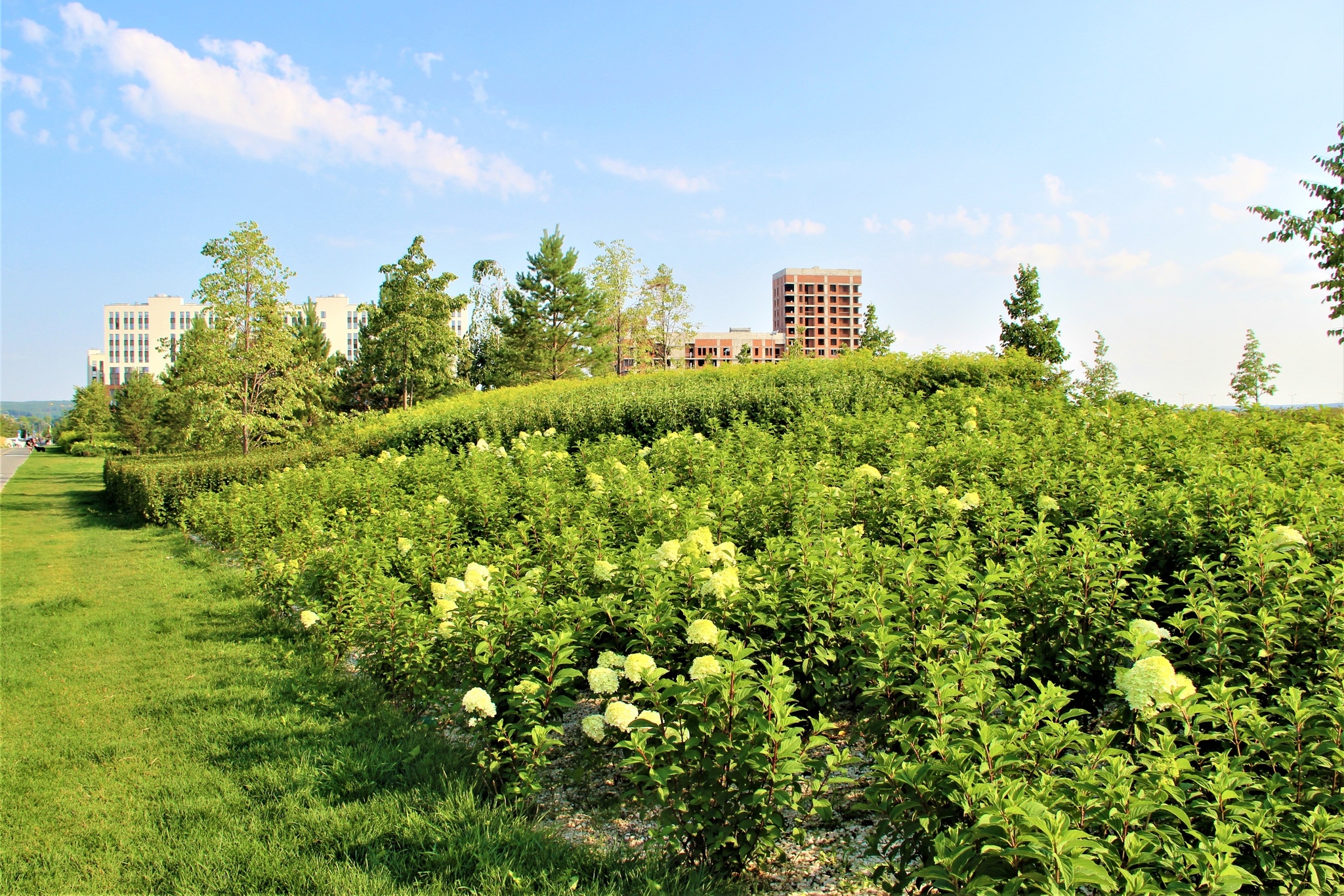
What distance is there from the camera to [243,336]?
46.8 feet

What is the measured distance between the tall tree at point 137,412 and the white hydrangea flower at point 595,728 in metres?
37.5

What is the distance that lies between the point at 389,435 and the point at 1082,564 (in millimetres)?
11162

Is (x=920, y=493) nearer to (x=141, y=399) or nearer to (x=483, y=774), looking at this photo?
(x=483, y=774)

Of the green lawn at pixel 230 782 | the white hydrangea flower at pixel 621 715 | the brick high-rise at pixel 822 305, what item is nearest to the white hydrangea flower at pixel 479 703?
the green lawn at pixel 230 782

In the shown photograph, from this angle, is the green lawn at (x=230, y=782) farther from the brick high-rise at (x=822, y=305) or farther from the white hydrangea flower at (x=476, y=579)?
the brick high-rise at (x=822, y=305)

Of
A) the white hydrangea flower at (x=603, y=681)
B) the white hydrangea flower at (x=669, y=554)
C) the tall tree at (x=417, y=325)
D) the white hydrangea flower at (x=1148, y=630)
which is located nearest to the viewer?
the white hydrangea flower at (x=1148, y=630)

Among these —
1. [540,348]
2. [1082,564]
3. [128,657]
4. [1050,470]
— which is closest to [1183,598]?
[1082,564]

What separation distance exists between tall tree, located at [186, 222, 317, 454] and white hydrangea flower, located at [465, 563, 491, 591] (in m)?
12.1

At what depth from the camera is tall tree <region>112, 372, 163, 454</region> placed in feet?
110

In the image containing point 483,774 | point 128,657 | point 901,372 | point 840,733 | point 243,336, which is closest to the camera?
point 483,774

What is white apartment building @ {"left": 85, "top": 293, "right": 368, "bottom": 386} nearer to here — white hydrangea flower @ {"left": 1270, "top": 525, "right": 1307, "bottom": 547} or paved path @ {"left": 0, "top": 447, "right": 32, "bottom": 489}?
paved path @ {"left": 0, "top": 447, "right": 32, "bottom": 489}

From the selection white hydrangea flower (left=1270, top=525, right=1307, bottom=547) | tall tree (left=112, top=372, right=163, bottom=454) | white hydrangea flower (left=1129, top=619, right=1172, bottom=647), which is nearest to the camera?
white hydrangea flower (left=1129, top=619, right=1172, bottom=647)

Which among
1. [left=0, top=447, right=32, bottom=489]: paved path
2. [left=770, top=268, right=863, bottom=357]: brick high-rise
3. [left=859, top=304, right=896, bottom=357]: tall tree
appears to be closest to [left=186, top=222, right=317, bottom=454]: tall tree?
[left=0, top=447, right=32, bottom=489]: paved path

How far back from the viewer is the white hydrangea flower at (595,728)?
2.63 m
